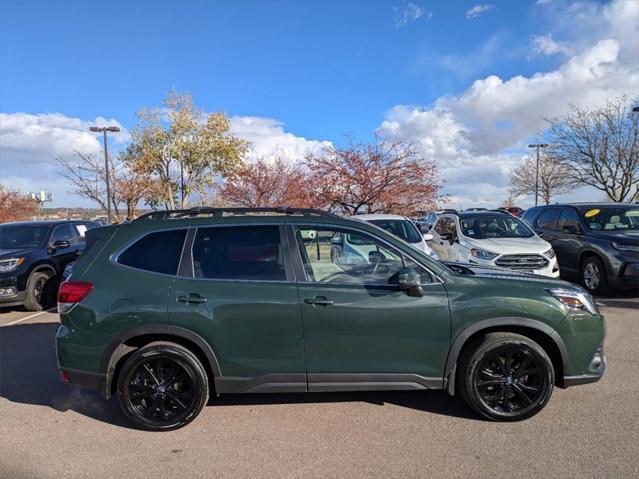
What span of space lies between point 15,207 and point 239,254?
37.1 metres

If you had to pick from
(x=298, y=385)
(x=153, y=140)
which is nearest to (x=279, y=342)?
(x=298, y=385)

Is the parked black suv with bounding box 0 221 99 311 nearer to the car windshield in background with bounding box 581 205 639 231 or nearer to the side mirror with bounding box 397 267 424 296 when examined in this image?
Answer: the side mirror with bounding box 397 267 424 296

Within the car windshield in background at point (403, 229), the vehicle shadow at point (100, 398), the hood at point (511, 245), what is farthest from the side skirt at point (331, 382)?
the car windshield in background at point (403, 229)

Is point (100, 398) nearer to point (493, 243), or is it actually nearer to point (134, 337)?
point (134, 337)

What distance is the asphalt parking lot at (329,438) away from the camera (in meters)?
3.12

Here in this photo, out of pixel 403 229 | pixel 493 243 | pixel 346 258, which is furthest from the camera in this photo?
pixel 403 229

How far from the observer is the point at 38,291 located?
859cm

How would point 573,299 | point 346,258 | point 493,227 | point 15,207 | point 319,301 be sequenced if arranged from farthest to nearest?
point 15,207, point 493,227, point 346,258, point 573,299, point 319,301

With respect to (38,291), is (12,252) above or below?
above

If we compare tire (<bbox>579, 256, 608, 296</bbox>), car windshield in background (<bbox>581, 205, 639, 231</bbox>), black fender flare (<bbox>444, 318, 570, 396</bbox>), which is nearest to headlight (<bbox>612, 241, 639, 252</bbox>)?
tire (<bbox>579, 256, 608, 296</bbox>)

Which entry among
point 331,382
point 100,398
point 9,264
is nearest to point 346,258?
point 331,382

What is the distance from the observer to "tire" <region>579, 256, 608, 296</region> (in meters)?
8.41

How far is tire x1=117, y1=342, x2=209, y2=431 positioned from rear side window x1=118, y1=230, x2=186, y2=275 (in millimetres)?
632

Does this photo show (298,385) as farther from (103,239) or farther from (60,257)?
(60,257)
